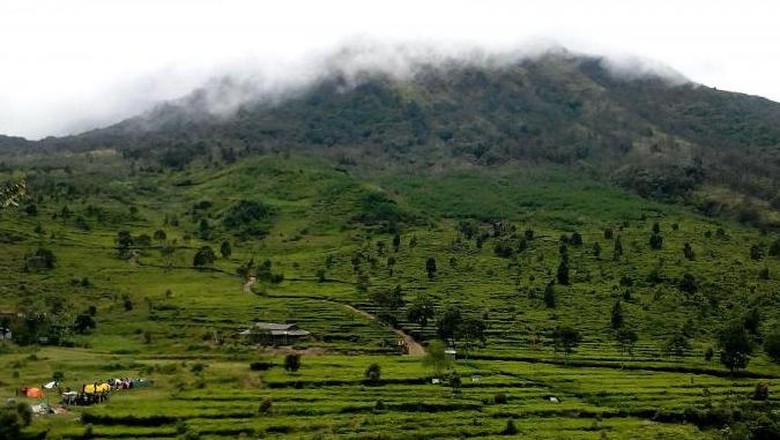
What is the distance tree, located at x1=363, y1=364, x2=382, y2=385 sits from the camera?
91.6 meters

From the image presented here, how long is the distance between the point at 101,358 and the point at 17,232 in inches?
3644

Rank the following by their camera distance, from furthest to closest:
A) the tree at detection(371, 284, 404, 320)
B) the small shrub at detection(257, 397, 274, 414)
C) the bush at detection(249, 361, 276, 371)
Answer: the tree at detection(371, 284, 404, 320) → the bush at detection(249, 361, 276, 371) → the small shrub at detection(257, 397, 274, 414)

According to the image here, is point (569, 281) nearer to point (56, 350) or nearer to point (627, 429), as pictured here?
point (627, 429)

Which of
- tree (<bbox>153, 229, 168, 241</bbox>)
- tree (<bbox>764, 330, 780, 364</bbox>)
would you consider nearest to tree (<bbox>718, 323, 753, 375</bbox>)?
tree (<bbox>764, 330, 780, 364</bbox>)

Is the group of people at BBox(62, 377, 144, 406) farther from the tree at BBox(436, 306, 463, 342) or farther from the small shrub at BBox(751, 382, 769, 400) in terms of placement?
the small shrub at BBox(751, 382, 769, 400)

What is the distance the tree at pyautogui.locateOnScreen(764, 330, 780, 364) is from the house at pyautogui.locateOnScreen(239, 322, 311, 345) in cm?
6640

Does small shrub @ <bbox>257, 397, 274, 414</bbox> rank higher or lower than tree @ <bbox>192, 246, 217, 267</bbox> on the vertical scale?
lower

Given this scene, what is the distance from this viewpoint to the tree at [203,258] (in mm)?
170500

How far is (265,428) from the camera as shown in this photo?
241 ft

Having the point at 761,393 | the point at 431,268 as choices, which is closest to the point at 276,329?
the point at 431,268

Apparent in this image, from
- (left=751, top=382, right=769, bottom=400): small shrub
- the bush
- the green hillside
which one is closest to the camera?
the green hillside

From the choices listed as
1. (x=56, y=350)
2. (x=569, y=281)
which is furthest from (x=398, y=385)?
(x=569, y=281)

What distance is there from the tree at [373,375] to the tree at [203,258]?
86.0 m

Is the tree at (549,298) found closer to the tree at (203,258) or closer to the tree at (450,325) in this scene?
the tree at (450,325)
